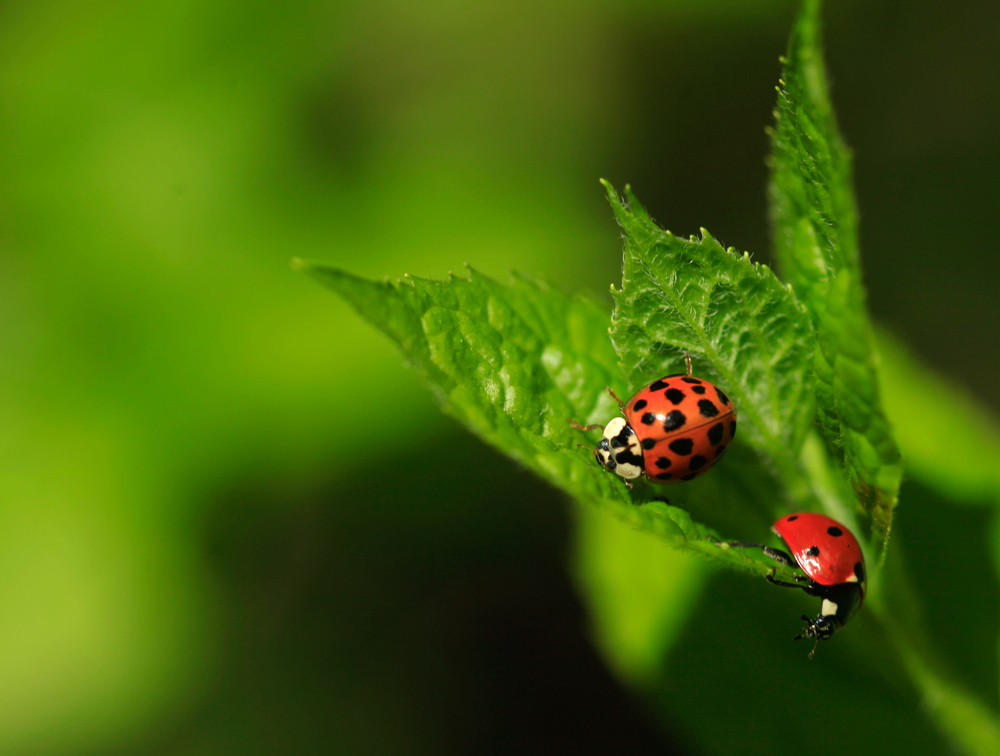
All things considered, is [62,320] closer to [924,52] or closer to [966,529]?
[966,529]

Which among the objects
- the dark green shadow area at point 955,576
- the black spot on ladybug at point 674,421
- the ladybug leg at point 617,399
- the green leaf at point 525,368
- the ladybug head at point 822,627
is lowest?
the dark green shadow area at point 955,576

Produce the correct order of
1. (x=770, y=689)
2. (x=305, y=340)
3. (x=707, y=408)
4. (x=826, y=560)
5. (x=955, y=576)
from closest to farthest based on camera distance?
(x=826, y=560) < (x=707, y=408) < (x=955, y=576) < (x=770, y=689) < (x=305, y=340)

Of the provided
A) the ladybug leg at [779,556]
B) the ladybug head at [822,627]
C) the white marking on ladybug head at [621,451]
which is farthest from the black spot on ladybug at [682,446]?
the ladybug head at [822,627]

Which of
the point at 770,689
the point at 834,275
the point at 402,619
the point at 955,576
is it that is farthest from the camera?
the point at 402,619

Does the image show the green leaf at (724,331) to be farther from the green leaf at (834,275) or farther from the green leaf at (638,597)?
the green leaf at (638,597)

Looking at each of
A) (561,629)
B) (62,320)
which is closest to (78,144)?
(62,320)

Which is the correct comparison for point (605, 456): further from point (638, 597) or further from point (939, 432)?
point (939, 432)

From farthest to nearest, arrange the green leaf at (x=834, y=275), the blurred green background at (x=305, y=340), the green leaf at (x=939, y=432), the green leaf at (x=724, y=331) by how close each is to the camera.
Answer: the blurred green background at (x=305, y=340), the green leaf at (x=939, y=432), the green leaf at (x=724, y=331), the green leaf at (x=834, y=275)

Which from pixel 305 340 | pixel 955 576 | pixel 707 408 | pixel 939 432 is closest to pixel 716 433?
pixel 707 408

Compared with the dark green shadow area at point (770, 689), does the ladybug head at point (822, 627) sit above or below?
above
